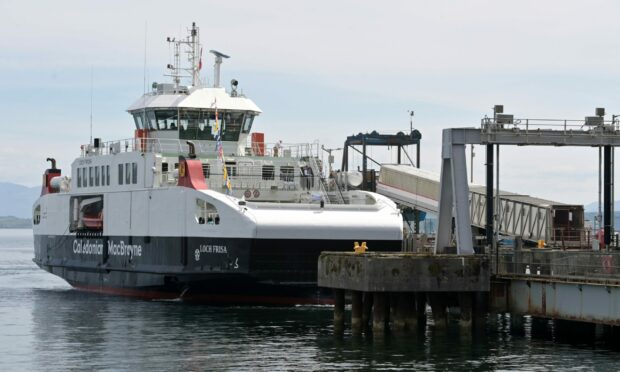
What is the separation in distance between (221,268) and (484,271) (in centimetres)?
1303

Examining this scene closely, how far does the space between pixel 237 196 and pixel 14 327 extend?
1156cm

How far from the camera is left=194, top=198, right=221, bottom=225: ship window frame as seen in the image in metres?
48.2

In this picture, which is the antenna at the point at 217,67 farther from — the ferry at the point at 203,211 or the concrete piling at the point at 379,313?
the concrete piling at the point at 379,313

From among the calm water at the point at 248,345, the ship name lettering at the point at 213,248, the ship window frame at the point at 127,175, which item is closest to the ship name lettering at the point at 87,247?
the ship window frame at the point at 127,175

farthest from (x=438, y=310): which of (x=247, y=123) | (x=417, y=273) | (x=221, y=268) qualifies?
(x=247, y=123)

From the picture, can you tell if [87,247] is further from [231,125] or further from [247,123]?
[247,123]

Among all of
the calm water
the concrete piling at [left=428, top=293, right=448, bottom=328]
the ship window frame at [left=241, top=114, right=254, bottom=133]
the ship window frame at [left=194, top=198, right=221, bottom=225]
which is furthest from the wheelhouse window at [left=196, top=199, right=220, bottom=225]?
the concrete piling at [left=428, top=293, right=448, bottom=328]

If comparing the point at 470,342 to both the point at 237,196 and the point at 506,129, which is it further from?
the point at 237,196

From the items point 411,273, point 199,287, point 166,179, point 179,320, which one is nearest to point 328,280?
point 411,273

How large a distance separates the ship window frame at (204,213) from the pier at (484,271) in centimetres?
844

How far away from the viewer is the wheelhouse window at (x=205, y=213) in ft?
158

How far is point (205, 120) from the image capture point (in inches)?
2216

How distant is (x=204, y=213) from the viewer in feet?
159

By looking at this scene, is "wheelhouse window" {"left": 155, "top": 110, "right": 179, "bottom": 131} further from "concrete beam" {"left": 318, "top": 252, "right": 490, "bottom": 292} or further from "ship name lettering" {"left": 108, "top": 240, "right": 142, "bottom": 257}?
"concrete beam" {"left": 318, "top": 252, "right": 490, "bottom": 292}
